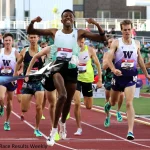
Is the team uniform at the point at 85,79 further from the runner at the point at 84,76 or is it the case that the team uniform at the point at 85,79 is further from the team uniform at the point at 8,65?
the team uniform at the point at 8,65

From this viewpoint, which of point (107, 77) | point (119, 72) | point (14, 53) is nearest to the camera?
point (119, 72)

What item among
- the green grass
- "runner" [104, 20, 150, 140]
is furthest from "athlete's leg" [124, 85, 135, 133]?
the green grass

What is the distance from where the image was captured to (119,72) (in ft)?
46.9

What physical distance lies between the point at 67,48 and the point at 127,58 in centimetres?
206

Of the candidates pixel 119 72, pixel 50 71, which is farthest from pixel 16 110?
pixel 50 71

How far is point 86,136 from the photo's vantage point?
52.5ft

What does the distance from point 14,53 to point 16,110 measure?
6.53m

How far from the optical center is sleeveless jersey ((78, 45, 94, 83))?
16.5 m

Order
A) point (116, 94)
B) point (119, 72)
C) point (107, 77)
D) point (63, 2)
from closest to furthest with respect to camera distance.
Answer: point (119, 72)
point (116, 94)
point (107, 77)
point (63, 2)

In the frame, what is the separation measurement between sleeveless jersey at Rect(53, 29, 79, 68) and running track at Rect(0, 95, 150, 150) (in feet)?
6.00

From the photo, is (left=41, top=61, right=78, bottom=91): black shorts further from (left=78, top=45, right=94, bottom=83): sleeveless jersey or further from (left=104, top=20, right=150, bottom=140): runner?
(left=78, top=45, right=94, bottom=83): sleeveless jersey

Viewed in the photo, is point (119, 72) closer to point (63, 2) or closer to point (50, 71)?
point (50, 71)

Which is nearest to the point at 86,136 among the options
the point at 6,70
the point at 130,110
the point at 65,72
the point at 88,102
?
the point at 88,102

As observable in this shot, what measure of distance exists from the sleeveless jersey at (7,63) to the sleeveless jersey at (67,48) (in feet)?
14.4
